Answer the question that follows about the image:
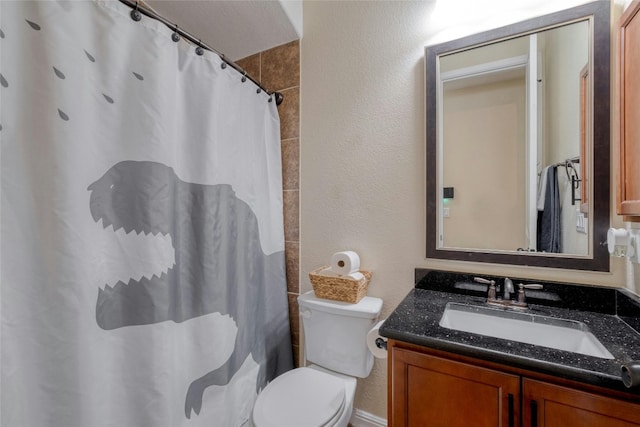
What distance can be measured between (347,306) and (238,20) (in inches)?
65.1

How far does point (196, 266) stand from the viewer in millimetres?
1156

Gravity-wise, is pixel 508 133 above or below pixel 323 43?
below

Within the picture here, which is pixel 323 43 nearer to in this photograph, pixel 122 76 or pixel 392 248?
pixel 122 76

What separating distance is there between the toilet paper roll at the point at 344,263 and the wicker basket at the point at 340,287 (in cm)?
4

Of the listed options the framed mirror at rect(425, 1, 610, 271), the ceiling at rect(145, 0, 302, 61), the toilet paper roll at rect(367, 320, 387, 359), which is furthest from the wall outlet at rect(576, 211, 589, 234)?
the ceiling at rect(145, 0, 302, 61)

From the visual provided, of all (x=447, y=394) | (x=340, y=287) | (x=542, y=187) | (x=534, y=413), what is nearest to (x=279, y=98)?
(x=340, y=287)

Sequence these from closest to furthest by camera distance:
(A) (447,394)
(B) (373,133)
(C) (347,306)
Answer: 1. (A) (447,394)
2. (C) (347,306)
3. (B) (373,133)

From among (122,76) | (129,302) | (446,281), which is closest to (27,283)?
(129,302)

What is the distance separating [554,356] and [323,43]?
1736 millimetres

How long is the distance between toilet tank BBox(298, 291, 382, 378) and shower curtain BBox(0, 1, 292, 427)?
33cm

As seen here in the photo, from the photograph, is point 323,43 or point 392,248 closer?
point 392,248

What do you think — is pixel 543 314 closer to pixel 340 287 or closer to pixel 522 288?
pixel 522 288

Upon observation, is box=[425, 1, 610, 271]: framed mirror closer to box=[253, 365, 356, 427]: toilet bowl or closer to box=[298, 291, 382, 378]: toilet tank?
box=[298, 291, 382, 378]: toilet tank

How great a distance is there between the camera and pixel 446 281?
1.26 metres
